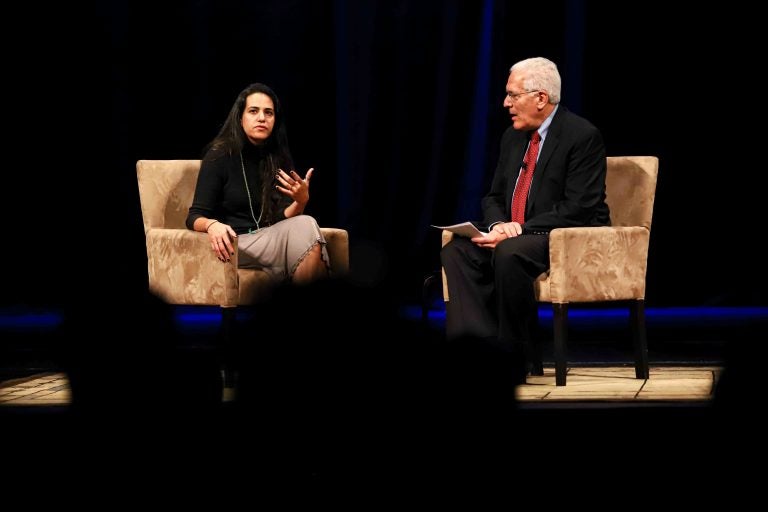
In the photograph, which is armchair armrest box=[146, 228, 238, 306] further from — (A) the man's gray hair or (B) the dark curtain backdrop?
(B) the dark curtain backdrop

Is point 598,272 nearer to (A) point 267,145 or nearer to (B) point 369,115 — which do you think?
(A) point 267,145

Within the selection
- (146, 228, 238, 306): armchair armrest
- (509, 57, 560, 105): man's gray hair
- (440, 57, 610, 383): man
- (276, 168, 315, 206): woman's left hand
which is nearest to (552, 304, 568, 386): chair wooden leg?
(440, 57, 610, 383): man

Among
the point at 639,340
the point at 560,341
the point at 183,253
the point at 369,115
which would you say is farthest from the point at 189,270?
the point at 369,115

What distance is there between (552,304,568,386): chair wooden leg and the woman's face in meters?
1.35

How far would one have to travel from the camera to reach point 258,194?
4262 millimetres

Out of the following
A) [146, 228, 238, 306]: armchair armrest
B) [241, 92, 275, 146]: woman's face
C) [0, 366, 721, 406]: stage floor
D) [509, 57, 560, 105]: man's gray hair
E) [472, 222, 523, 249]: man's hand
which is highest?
[509, 57, 560, 105]: man's gray hair

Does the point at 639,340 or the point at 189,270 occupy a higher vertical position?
the point at 189,270

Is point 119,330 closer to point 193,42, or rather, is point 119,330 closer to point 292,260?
point 292,260

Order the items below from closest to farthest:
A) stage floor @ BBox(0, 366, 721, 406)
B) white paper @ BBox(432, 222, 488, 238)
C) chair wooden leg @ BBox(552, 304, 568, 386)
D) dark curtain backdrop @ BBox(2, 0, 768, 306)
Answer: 1. stage floor @ BBox(0, 366, 721, 406)
2. chair wooden leg @ BBox(552, 304, 568, 386)
3. white paper @ BBox(432, 222, 488, 238)
4. dark curtain backdrop @ BBox(2, 0, 768, 306)

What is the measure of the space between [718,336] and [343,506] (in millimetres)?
3845

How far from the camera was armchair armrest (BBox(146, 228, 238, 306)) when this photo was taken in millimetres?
3938

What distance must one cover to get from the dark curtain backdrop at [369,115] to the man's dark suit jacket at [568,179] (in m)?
1.58

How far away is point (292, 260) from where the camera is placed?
3951 mm

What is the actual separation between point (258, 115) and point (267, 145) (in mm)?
173
